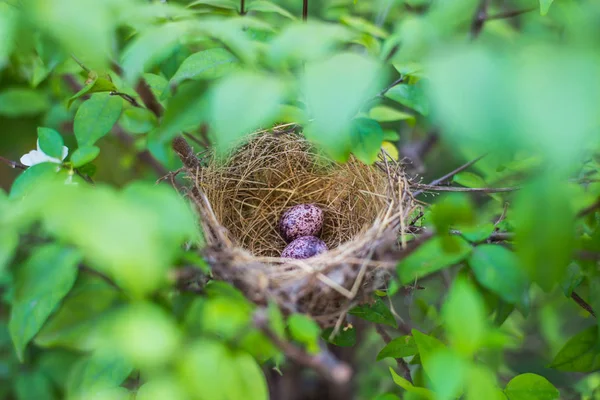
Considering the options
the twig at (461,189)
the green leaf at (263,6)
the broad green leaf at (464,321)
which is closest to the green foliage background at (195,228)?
the broad green leaf at (464,321)

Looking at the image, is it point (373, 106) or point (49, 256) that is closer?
point (49, 256)

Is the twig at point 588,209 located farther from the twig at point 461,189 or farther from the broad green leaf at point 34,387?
the broad green leaf at point 34,387

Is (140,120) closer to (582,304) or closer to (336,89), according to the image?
(336,89)

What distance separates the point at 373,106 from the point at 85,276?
674mm

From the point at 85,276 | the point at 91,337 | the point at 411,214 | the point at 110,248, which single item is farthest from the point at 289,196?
the point at 110,248

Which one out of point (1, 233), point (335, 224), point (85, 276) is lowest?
point (335, 224)

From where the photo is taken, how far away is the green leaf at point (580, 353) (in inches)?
30.1

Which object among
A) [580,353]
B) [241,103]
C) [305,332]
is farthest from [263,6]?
[580,353]

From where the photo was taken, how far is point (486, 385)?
1.63 feet

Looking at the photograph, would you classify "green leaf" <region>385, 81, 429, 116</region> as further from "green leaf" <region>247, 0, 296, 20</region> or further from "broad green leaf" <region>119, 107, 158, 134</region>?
"broad green leaf" <region>119, 107, 158, 134</region>

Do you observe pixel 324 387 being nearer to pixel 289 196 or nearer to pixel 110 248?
pixel 289 196

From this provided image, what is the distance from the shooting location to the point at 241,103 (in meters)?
0.45

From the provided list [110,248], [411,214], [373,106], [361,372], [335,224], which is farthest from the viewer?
[361,372]

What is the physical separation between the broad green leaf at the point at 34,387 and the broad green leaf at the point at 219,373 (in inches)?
37.6
